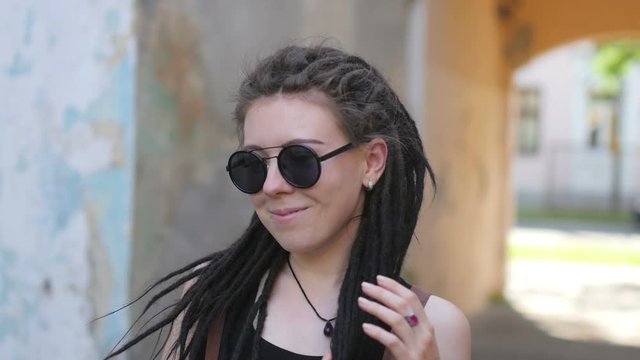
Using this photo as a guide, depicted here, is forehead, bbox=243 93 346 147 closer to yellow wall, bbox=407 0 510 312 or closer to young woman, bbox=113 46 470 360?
young woman, bbox=113 46 470 360

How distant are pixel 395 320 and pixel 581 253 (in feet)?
46.9

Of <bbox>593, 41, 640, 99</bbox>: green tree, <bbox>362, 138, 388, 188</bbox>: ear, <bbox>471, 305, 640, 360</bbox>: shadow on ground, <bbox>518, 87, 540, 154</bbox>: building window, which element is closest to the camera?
<bbox>362, 138, 388, 188</bbox>: ear

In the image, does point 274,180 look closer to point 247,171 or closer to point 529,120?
point 247,171

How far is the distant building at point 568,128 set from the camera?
2552 cm


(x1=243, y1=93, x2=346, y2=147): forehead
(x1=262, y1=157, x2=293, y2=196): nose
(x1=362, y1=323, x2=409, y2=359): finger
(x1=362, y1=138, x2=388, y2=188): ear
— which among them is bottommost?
(x1=362, y1=323, x2=409, y2=359): finger

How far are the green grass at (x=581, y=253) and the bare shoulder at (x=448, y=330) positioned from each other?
12.9 metres

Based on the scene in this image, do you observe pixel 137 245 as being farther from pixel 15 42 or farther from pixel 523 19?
pixel 523 19

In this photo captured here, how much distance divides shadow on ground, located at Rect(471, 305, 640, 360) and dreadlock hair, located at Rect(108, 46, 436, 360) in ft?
18.5

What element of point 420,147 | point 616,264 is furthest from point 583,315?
point 420,147

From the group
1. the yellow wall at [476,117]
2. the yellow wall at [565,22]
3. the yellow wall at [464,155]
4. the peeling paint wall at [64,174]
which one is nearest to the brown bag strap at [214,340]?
the peeling paint wall at [64,174]

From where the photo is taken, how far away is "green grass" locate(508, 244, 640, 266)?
47.0ft

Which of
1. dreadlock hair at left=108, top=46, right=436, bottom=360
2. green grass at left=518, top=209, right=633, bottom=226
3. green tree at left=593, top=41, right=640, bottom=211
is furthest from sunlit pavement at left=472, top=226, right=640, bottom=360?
green tree at left=593, top=41, right=640, bottom=211

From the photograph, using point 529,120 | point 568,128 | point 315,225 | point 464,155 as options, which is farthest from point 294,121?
point 529,120

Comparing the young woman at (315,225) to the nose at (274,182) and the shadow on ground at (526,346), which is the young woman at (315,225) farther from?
the shadow on ground at (526,346)
